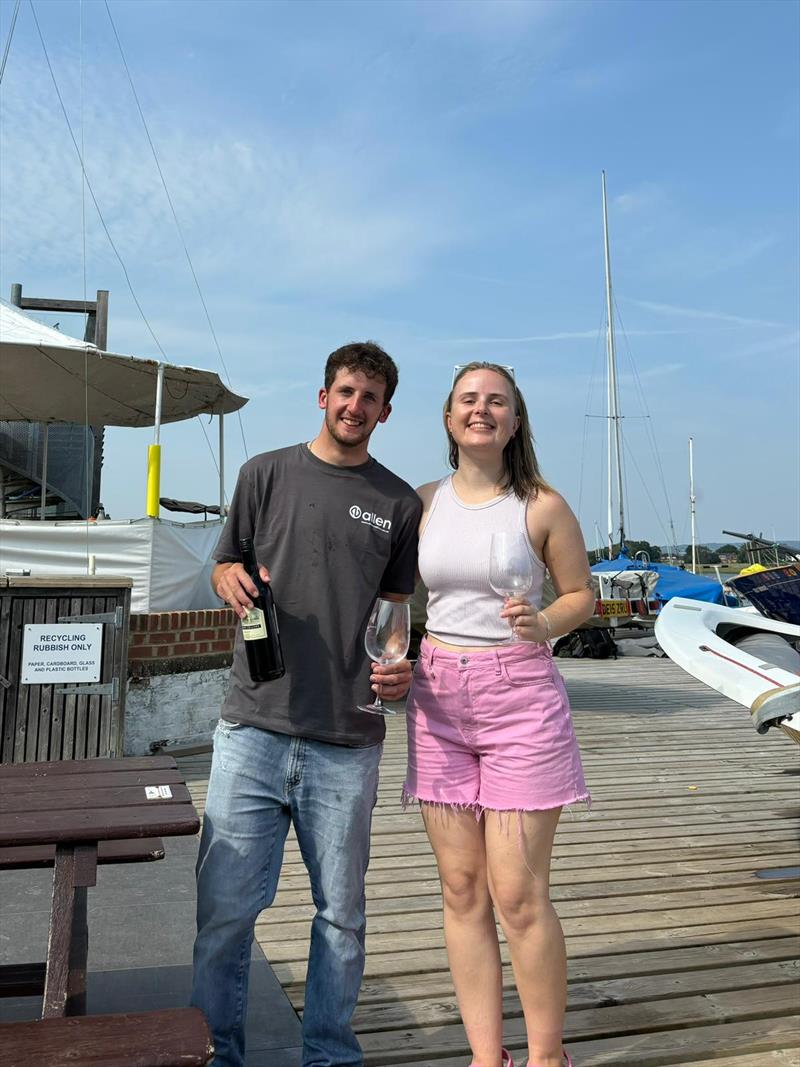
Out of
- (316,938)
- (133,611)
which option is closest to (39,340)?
(133,611)

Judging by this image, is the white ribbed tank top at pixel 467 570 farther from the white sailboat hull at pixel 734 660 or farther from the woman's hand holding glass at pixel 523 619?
the white sailboat hull at pixel 734 660

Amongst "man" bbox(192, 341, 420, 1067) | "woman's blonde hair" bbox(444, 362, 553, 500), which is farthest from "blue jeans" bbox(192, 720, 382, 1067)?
"woman's blonde hair" bbox(444, 362, 553, 500)

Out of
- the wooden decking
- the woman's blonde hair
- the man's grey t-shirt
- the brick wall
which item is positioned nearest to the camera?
the man's grey t-shirt

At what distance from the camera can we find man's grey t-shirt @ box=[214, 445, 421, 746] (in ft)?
8.12

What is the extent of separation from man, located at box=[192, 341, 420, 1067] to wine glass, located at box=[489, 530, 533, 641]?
316mm

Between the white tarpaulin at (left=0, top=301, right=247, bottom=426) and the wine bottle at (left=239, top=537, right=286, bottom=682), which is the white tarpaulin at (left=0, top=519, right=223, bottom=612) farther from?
the wine bottle at (left=239, top=537, right=286, bottom=682)

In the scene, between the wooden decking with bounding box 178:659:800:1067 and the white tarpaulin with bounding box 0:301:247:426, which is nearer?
the wooden decking with bounding box 178:659:800:1067

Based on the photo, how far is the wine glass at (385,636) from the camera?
243 cm

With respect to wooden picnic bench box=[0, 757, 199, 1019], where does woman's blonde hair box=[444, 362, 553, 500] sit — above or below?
above

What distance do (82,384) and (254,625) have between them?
6.96 meters

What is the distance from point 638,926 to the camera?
3.85 m

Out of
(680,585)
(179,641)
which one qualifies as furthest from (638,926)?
(680,585)

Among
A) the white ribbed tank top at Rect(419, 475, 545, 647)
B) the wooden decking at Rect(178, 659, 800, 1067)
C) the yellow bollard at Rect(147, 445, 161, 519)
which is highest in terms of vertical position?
the yellow bollard at Rect(147, 445, 161, 519)

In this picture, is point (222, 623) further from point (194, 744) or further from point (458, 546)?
point (458, 546)
